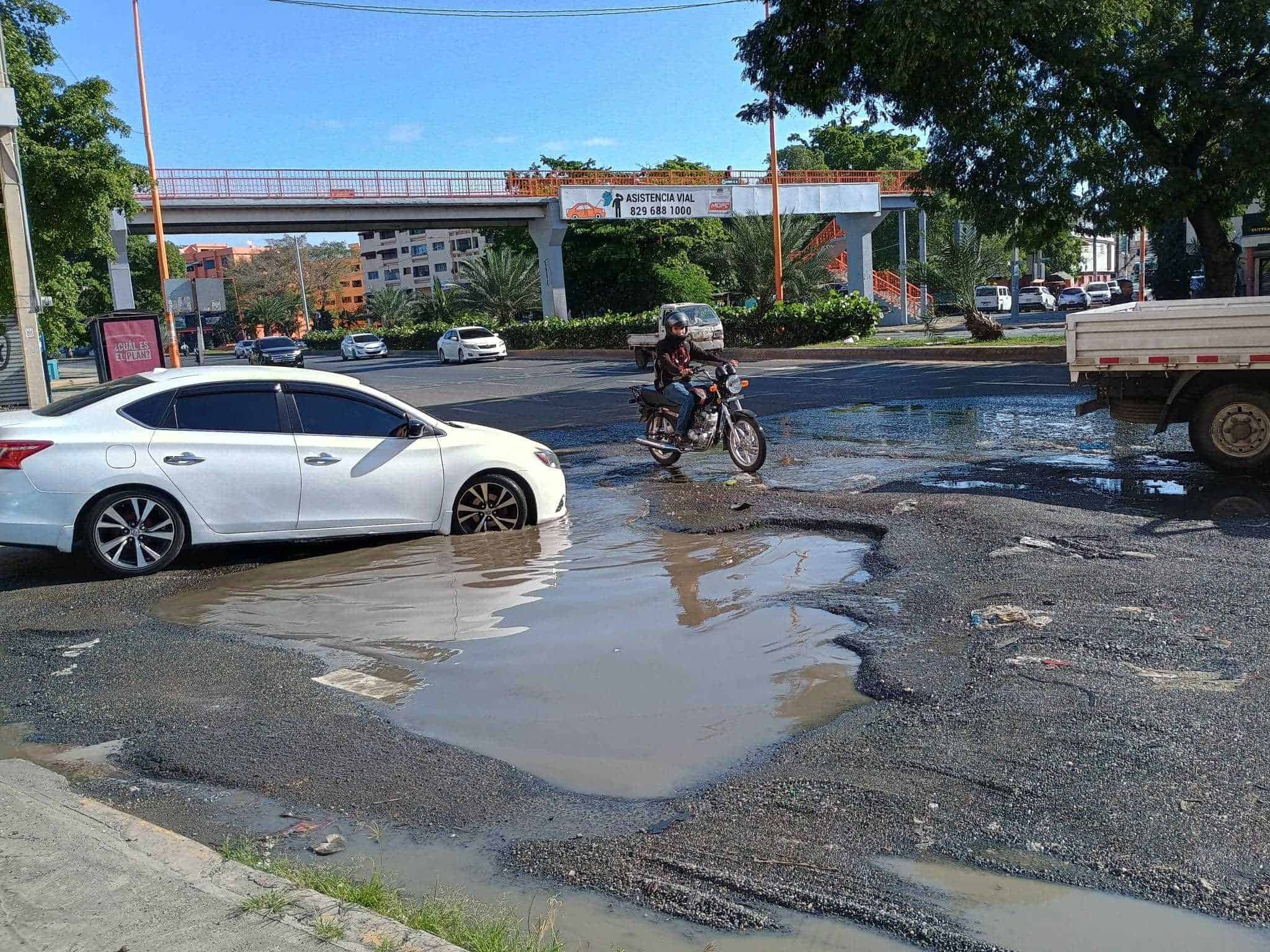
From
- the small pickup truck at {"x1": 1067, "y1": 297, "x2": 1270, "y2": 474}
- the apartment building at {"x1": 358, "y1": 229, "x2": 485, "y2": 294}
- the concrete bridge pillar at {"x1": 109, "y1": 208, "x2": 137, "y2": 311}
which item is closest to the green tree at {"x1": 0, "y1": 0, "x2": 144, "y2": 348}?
the concrete bridge pillar at {"x1": 109, "y1": 208, "x2": 137, "y2": 311}

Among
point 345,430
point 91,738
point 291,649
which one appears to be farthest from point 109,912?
point 345,430

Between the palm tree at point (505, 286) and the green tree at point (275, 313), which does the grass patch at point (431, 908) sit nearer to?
the palm tree at point (505, 286)

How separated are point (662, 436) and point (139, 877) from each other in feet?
30.9

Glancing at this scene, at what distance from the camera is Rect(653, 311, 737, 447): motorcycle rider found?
1187cm

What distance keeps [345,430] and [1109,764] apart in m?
6.22

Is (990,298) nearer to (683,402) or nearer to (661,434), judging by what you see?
(661,434)

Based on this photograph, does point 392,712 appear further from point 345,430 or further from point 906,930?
point 345,430

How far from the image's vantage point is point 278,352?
178ft

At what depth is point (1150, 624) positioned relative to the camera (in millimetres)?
5680

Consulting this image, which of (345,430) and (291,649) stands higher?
→ (345,430)

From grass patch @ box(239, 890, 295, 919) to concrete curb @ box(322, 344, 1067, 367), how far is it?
Answer: 20.4 meters

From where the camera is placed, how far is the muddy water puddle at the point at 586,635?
4883 mm

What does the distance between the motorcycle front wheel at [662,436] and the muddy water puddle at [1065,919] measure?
871 cm

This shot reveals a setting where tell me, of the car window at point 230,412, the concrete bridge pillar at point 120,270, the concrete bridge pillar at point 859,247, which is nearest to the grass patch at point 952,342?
the concrete bridge pillar at point 859,247
